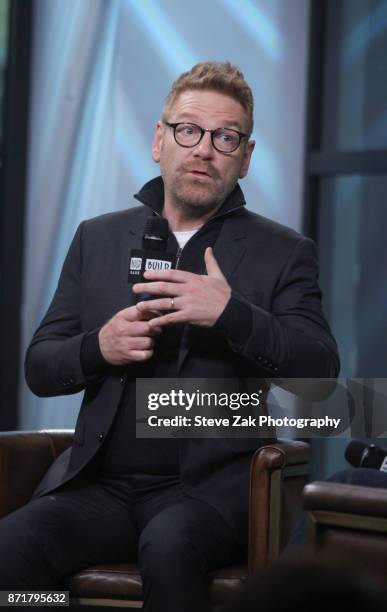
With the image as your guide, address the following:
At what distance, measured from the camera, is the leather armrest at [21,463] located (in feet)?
8.18

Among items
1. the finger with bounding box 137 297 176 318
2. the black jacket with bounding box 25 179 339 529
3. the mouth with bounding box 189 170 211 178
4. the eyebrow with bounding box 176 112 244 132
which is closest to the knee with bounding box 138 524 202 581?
the black jacket with bounding box 25 179 339 529

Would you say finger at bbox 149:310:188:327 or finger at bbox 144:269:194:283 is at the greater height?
finger at bbox 144:269:194:283

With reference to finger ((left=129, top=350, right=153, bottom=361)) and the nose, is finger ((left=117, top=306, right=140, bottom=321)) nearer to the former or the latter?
finger ((left=129, top=350, right=153, bottom=361))

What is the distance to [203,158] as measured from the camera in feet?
7.87

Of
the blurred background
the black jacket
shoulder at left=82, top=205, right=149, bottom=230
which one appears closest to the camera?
the black jacket

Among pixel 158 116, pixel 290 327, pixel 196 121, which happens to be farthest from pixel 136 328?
pixel 158 116

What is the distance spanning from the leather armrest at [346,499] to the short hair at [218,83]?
3.11 feet

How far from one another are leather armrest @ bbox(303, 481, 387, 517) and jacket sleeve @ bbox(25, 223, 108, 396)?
597 mm

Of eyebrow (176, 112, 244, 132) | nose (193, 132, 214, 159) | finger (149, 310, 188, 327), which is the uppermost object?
eyebrow (176, 112, 244, 132)

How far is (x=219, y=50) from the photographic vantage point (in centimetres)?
508

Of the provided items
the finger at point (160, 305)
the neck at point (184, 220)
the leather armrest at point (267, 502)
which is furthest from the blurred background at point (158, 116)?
the finger at point (160, 305)

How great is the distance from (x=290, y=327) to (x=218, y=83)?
0.65 metres

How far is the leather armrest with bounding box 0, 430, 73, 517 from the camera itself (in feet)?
8.18

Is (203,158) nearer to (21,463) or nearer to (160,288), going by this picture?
(160,288)
